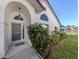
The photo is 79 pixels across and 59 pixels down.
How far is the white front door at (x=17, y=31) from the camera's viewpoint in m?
11.6

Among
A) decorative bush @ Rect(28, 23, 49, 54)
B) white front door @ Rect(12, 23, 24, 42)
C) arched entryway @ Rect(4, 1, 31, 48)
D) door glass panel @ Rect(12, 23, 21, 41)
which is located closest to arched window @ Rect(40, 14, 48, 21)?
arched entryway @ Rect(4, 1, 31, 48)

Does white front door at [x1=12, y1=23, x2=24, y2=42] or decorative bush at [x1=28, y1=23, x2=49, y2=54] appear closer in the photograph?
decorative bush at [x1=28, y1=23, x2=49, y2=54]

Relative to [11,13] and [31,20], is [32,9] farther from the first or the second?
[11,13]

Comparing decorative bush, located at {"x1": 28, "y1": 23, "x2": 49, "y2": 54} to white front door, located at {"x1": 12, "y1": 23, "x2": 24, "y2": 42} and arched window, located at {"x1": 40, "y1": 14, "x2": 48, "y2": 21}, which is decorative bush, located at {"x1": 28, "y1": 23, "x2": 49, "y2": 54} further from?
arched window, located at {"x1": 40, "y1": 14, "x2": 48, "y2": 21}

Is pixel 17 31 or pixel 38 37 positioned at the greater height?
pixel 17 31

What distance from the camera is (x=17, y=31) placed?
39.9ft

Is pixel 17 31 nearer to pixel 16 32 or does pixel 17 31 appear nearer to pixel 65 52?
pixel 16 32

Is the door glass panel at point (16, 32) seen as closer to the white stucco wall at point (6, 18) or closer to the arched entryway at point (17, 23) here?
the arched entryway at point (17, 23)

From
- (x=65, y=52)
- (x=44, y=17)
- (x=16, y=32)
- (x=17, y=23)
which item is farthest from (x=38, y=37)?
(x=44, y=17)

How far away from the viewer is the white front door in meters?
11.6

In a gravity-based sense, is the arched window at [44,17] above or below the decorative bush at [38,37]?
above

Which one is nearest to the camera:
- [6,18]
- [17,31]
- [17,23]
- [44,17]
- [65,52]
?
[6,18]

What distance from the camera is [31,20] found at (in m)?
11.0

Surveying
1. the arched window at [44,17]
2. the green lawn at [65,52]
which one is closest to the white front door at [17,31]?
the green lawn at [65,52]
